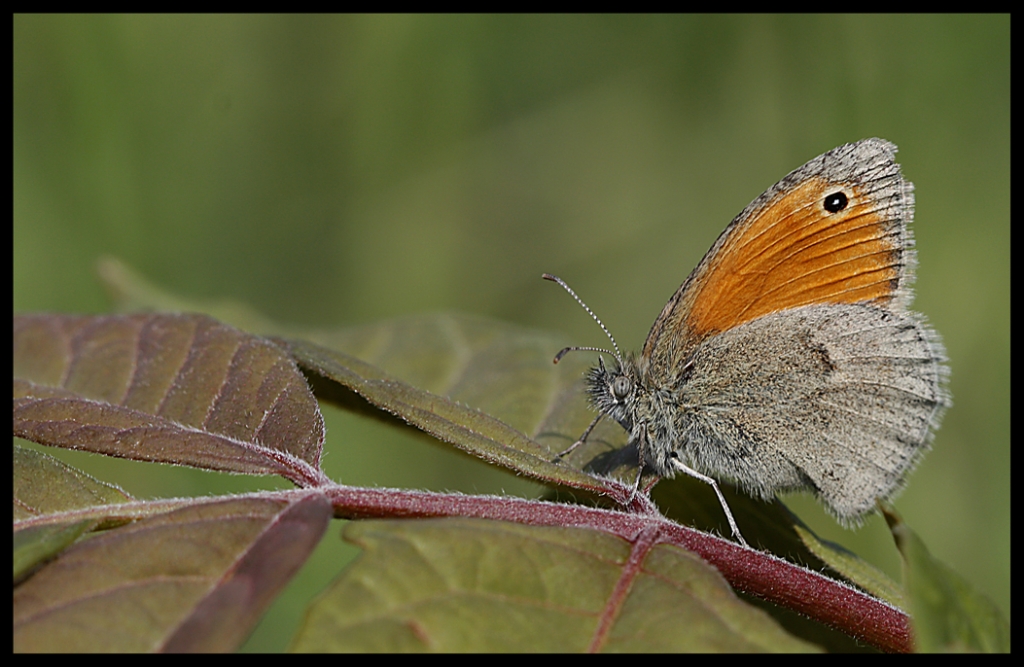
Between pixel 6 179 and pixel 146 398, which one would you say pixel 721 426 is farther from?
pixel 6 179

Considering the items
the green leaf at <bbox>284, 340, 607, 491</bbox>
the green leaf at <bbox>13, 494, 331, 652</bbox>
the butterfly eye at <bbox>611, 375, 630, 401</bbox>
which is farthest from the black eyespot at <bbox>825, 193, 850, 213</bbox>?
the green leaf at <bbox>13, 494, 331, 652</bbox>

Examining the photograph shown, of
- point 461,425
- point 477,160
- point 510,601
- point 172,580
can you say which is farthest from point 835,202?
point 477,160

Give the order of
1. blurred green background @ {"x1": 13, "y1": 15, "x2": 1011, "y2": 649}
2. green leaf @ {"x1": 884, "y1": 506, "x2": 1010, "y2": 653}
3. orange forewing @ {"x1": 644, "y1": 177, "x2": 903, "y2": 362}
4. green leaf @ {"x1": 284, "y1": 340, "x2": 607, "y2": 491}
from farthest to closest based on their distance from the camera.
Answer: blurred green background @ {"x1": 13, "y1": 15, "x2": 1011, "y2": 649} < orange forewing @ {"x1": 644, "y1": 177, "x2": 903, "y2": 362} < green leaf @ {"x1": 284, "y1": 340, "x2": 607, "y2": 491} < green leaf @ {"x1": 884, "y1": 506, "x2": 1010, "y2": 653}

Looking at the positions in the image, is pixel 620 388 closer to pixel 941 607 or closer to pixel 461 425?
pixel 461 425

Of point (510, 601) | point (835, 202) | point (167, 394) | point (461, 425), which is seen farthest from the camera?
point (835, 202)

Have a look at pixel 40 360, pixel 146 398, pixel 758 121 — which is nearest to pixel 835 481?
pixel 146 398

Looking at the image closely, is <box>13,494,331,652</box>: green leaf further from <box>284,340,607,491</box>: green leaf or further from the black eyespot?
the black eyespot
